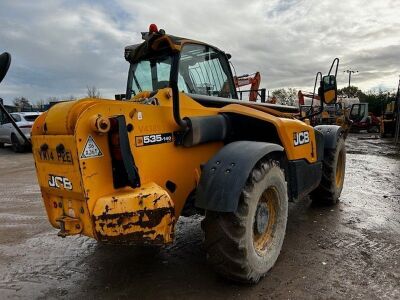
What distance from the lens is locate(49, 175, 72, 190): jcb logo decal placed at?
9.97 ft

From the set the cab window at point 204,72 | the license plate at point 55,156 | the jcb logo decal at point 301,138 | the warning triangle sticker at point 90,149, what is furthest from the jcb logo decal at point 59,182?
the jcb logo decal at point 301,138

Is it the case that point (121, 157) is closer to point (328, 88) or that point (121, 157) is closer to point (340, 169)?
point (328, 88)

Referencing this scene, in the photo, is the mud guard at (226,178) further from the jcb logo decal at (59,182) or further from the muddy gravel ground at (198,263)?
the jcb logo decal at (59,182)

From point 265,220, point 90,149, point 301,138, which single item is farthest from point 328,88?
point 90,149

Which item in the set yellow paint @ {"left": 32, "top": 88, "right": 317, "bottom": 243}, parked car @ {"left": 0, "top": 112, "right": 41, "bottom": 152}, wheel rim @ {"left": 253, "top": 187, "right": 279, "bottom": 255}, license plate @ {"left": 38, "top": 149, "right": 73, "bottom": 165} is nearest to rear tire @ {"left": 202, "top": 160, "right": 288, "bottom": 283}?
wheel rim @ {"left": 253, "top": 187, "right": 279, "bottom": 255}

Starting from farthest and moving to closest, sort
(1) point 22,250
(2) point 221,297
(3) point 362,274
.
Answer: (1) point 22,250 → (3) point 362,274 → (2) point 221,297

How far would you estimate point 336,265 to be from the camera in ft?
12.7

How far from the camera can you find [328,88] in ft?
16.9

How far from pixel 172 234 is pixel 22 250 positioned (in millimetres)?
2444

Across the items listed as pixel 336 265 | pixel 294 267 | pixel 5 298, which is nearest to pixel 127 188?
pixel 5 298

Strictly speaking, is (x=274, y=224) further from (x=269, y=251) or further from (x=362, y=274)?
(x=362, y=274)

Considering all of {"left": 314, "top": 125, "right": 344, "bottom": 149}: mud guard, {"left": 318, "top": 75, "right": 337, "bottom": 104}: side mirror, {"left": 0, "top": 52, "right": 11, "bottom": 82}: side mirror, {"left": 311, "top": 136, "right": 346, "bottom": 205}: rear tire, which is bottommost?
{"left": 311, "top": 136, "right": 346, "bottom": 205}: rear tire

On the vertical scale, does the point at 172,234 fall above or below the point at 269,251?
above

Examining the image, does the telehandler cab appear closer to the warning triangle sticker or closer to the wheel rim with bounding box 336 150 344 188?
the warning triangle sticker
